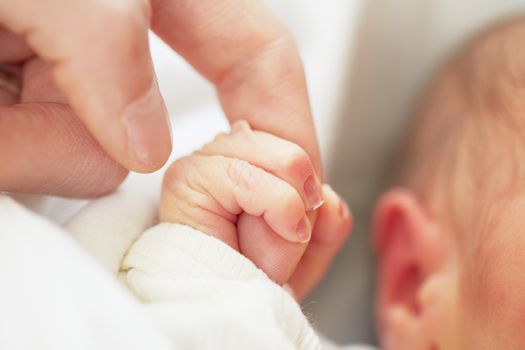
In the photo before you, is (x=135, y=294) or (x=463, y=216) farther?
(x=463, y=216)

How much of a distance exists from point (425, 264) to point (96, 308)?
26.0 inches

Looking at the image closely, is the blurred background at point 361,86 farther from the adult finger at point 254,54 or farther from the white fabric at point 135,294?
the white fabric at point 135,294

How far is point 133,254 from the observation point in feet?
1.79

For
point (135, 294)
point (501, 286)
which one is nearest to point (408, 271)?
point (501, 286)

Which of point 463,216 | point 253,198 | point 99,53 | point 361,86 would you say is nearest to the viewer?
point 99,53

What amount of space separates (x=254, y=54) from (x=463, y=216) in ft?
1.38

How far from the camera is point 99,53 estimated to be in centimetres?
43

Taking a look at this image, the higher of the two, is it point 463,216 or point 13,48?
point 13,48

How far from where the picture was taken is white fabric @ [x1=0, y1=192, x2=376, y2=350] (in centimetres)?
42

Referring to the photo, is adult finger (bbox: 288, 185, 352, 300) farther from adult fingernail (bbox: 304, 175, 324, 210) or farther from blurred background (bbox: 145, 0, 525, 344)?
blurred background (bbox: 145, 0, 525, 344)

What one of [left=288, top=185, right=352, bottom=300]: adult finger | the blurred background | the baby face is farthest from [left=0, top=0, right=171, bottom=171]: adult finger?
the blurred background

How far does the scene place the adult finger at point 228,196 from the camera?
53 cm

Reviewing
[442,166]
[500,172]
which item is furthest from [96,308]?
[442,166]

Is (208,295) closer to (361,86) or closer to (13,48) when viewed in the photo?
(13,48)
